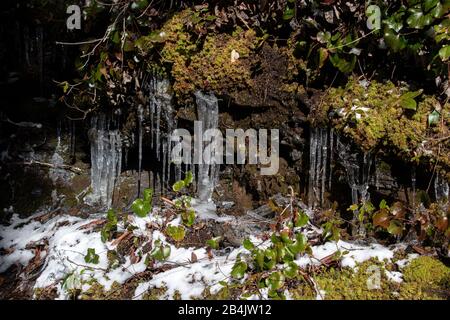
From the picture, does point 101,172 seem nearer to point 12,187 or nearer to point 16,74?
point 12,187

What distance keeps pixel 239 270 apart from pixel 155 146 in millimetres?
1858

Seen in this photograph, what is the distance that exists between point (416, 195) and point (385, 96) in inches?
28.9

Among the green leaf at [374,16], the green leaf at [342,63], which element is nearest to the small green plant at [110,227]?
the green leaf at [342,63]

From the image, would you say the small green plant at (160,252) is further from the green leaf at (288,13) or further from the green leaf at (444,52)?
the green leaf at (444,52)

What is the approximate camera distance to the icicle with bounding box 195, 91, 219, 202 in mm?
3469

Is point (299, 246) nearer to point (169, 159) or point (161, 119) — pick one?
point (169, 159)

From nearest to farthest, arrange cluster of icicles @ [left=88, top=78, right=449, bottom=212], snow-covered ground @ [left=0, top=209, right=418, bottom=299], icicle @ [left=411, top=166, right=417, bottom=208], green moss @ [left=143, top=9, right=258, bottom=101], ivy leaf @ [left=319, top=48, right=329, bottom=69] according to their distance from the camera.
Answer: snow-covered ground @ [left=0, top=209, right=418, bottom=299] < icicle @ [left=411, top=166, right=417, bottom=208] < ivy leaf @ [left=319, top=48, right=329, bottom=69] < cluster of icicles @ [left=88, top=78, right=449, bottom=212] < green moss @ [left=143, top=9, right=258, bottom=101]

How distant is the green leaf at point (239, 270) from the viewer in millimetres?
2506

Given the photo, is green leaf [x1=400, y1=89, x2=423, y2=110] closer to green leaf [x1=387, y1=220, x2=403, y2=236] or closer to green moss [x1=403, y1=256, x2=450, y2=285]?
green leaf [x1=387, y1=220, x2=403, y2=236]

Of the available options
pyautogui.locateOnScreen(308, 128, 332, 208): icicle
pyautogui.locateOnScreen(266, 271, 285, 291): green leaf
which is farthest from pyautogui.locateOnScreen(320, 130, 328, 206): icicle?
pyautogui.locateOnScreen(266, 271, 285, 291): green leaf

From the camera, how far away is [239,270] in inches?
98.7

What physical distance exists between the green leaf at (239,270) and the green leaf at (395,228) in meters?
1.00

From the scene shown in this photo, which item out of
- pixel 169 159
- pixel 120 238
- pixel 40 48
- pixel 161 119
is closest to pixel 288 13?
pixel 161 119
